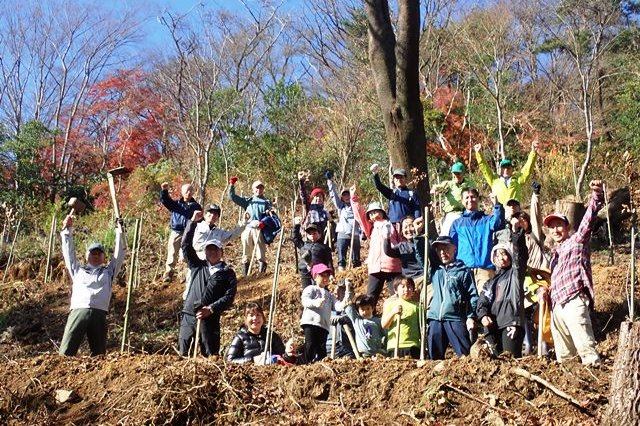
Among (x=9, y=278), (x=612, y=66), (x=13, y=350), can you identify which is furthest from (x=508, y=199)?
(x=612, y=66)

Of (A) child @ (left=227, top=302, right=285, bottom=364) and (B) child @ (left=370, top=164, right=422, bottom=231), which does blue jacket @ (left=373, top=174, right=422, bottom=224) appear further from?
(A) child @ (left=227, top=302, right=285, bottom=364)

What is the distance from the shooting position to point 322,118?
21266 mm

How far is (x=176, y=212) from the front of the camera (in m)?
10.4

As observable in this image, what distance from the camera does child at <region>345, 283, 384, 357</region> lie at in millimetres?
7160

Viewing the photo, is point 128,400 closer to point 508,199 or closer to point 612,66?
point 508,199

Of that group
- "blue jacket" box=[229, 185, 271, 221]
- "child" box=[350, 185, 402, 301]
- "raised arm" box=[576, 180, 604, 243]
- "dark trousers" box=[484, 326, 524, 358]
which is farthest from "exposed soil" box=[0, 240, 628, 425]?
"blue jacket" box=[229, 185, 271, 221]

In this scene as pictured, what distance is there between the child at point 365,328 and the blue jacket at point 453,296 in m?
0.69

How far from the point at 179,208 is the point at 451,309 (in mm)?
4605

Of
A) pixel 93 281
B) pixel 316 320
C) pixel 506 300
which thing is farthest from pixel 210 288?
pixel 506 300

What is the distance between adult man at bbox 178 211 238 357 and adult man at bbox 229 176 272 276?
245 centimetres

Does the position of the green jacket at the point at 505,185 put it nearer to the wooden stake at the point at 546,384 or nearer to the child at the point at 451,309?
the child at the point at 451,309

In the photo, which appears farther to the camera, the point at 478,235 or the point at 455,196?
the point at 455,196

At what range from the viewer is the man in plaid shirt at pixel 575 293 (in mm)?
6078

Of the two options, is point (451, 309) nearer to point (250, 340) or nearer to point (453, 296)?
point (453, 296)
